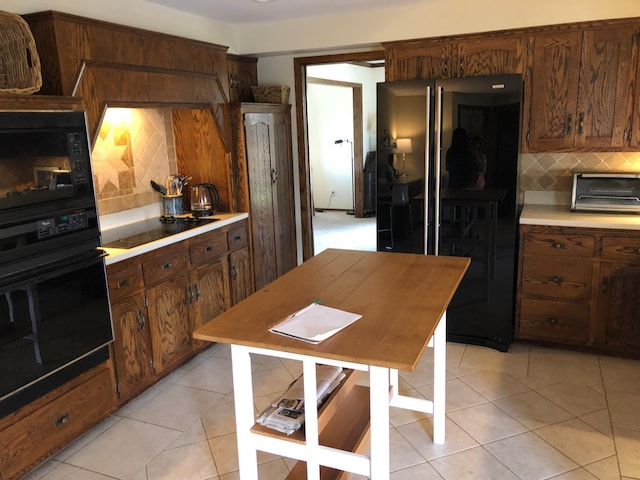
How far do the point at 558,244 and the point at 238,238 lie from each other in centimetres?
218

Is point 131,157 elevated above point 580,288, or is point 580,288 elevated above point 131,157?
point 131,157

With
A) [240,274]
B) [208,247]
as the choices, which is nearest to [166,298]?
[208,247]

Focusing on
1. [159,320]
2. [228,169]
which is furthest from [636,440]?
[228,169]

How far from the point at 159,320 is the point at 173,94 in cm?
142

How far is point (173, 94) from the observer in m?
3.29

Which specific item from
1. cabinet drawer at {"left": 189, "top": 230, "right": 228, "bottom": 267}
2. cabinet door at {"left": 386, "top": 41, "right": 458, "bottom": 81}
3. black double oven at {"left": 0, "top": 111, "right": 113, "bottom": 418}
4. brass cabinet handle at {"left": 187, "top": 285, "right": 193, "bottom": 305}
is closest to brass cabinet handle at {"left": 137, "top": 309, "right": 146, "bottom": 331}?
black double oven at {"left": 0, "top": 111, "right": 113, "bottom": 418}

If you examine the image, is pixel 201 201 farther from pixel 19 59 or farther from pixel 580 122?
pixel 580 122

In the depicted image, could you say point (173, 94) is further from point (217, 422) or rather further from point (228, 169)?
point (217, 422)

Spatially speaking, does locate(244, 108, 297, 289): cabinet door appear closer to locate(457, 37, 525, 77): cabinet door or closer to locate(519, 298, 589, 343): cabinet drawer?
locate(457, 37, 525, 77): cabinet door

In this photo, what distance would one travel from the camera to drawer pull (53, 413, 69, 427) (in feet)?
7.81

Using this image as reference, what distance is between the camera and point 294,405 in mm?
2008

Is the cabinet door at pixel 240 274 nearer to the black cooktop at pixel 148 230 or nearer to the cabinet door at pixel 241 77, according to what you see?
the black cooktop at pixel 148 230

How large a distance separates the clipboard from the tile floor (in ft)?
3.01

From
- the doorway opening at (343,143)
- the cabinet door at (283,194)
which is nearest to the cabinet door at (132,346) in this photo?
the cabinet door at (283,194)
